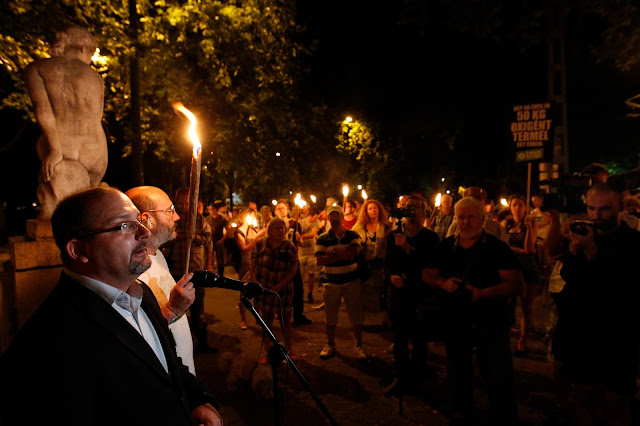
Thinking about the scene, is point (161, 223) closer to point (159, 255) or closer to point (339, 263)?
point (159, 255)

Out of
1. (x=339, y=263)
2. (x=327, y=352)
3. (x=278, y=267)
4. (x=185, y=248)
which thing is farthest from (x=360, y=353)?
(x=185, y=248)

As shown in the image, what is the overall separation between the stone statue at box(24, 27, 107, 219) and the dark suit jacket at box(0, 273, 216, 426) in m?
2.94

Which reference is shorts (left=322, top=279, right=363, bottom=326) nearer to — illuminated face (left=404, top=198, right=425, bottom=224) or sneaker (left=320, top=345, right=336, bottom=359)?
sneaker (left=320, top=345, right=336, bottom=359)

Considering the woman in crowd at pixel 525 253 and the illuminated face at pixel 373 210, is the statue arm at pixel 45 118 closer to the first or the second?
the illuminated face at pixel 373 210

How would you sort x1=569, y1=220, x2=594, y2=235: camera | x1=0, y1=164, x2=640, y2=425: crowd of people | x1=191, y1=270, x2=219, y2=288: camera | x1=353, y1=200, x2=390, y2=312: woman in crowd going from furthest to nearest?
1. x1=353, y1=200, x2=390, y2=312: woman in crowd
2. x1=569, y1=220, x2=594, y2=235: camera
3. x1=191, y1=270, x2=219, y2=288: camera
4. x1=0, y1=164, x2=640, y2=425: crowd of people

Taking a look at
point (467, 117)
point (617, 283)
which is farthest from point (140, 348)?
point (467, 117)

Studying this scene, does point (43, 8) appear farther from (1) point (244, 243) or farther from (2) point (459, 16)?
(2) point (459, 16)

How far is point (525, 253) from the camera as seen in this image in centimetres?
638

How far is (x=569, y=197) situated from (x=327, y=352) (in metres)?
3.70

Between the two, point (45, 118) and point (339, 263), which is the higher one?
point (45, 118)

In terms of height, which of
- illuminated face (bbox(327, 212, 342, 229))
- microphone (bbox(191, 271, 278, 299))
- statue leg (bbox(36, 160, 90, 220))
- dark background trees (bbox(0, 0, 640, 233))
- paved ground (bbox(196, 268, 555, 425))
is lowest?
paved ground (bbox(196, 268, 555, 425))

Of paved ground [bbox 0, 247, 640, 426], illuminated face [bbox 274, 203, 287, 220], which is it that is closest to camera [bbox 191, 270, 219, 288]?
paved ground [bbox 0, 247, 640, 426]

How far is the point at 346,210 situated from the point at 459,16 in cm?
684

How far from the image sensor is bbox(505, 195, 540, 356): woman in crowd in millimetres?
5961
